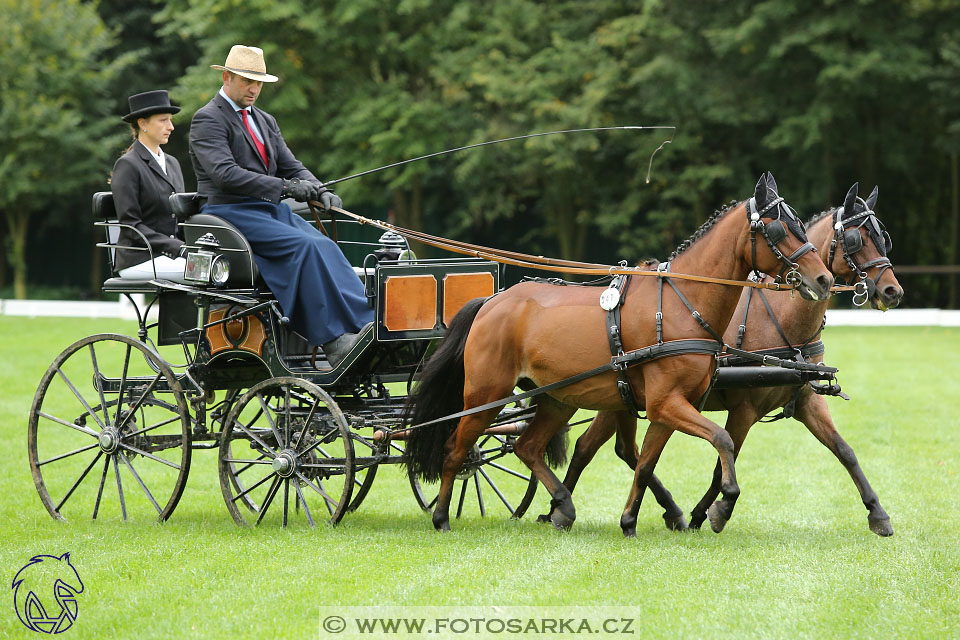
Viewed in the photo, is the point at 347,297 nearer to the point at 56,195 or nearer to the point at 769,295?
the point at 769,295

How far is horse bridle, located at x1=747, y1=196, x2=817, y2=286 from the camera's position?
6.28m

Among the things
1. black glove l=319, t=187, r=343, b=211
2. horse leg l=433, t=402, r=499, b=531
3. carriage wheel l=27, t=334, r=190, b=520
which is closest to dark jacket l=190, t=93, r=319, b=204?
black glove l=319, t=187, r=343, b=211

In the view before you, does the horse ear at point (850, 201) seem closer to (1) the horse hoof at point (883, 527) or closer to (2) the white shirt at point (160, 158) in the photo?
(1) the horse hoof at point (883, 527)

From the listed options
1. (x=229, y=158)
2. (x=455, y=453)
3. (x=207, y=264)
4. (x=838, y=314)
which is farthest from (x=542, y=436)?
(x=838, y=314)

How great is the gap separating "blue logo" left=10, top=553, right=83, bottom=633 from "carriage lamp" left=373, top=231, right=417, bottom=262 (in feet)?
9.87

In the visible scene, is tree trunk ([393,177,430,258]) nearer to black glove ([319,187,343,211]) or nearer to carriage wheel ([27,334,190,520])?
carriage wheel ([27,334,190,520])

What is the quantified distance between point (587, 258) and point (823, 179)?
7.23 metres

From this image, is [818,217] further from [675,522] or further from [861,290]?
[675,522]

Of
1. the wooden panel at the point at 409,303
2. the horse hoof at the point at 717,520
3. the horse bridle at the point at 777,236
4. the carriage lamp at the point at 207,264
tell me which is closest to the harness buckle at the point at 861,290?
the horse bridle at the point at 777,236

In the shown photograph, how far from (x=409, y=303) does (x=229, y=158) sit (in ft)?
4.69

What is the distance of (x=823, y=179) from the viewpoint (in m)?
22.9

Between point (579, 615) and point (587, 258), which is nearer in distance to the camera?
point (579, 615)

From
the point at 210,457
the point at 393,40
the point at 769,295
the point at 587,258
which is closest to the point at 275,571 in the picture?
the point at 769,295

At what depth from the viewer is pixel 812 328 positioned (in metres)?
7.13
